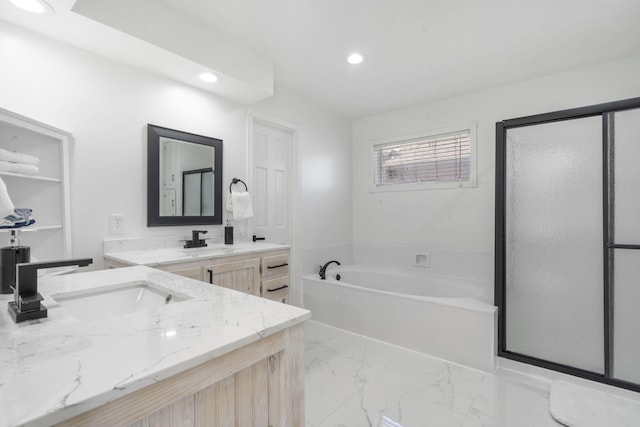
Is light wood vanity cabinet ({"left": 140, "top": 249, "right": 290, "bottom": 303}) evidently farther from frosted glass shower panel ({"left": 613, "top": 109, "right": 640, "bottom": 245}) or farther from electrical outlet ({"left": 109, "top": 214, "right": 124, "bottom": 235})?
frosted glass shower panel ({"left": 613, "top": 109, "right": 640, "bottom": 245})

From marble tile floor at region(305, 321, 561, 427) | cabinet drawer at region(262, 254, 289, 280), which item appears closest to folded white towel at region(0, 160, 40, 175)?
cabinet drawer at region(262, 254, 289, 280)

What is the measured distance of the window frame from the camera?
317cm

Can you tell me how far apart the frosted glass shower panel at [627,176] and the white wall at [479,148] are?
0.74 metres

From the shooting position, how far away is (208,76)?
226 cm

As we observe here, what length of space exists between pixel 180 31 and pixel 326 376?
8.36 feet

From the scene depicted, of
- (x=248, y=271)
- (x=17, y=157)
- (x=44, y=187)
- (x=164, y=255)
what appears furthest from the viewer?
(x=248, y=271)

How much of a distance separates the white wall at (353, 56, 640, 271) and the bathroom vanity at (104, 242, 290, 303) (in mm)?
1703

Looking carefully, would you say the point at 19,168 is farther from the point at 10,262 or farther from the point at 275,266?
the point at 275,266

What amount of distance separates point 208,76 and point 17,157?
126cm

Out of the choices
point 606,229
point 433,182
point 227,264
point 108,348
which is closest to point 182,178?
point 227,264

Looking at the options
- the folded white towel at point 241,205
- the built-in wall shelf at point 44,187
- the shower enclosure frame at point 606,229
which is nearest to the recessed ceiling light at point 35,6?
the built-in wall shelf at point 44,187

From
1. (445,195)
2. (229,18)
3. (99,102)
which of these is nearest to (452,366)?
(445,195)

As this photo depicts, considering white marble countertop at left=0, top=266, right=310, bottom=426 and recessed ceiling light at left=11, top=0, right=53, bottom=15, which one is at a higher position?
recessed ceiling light at left=11, top=0, right=53, bottom=15

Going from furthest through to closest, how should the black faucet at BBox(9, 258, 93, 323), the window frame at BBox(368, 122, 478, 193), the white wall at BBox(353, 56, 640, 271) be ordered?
the window frame at BBox(368, 122, 478, 193) < the white wall at BBox(353, 56, 640, 271) < the black faucet at BBox(9, 258, 93, 323)
